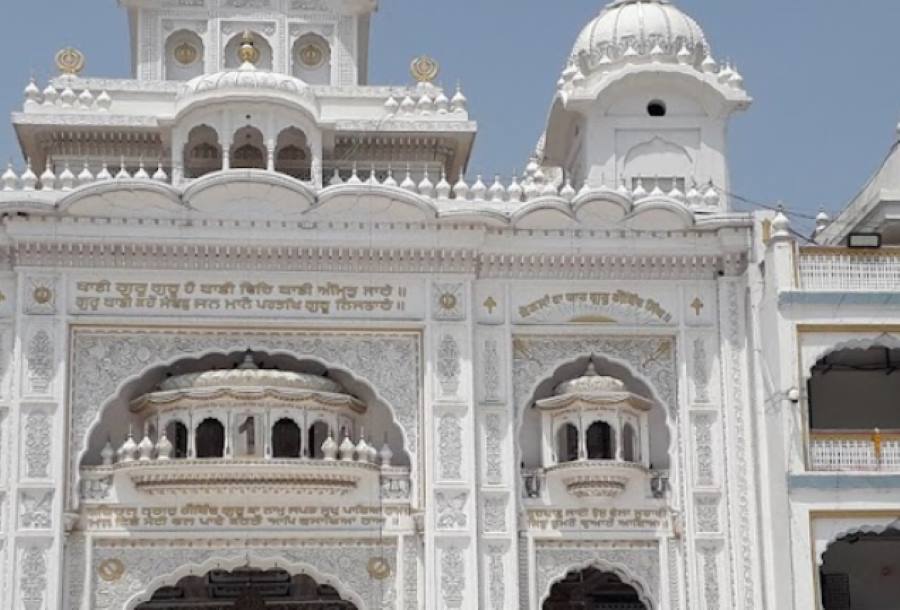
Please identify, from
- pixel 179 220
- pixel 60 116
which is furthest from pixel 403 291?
pixel 60 116

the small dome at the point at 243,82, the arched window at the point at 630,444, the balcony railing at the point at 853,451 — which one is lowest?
the balcony railing at the point at 853,451

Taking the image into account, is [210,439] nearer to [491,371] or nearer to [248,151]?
[491,371]

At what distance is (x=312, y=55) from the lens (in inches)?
959

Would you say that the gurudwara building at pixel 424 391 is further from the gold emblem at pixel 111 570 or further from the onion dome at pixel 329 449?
the onion dome at pixel 329 449

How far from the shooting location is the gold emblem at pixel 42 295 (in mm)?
19188

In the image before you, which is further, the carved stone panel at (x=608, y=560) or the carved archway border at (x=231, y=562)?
the carved stone panel at (x=608, y=560)

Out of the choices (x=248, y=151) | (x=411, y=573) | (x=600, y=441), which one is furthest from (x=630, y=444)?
(x=248, y=151)

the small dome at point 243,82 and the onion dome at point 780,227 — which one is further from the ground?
the small dome at point 243,82

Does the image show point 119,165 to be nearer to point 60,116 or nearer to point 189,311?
point 60,116

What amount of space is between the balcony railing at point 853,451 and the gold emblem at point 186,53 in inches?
392

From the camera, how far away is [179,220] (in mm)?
19375

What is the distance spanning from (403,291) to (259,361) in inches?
70.3

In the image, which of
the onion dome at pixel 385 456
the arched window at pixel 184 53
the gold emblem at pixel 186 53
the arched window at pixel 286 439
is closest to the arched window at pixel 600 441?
the onion dome at pixel 385 456

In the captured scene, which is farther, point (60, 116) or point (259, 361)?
point (60, 116)
